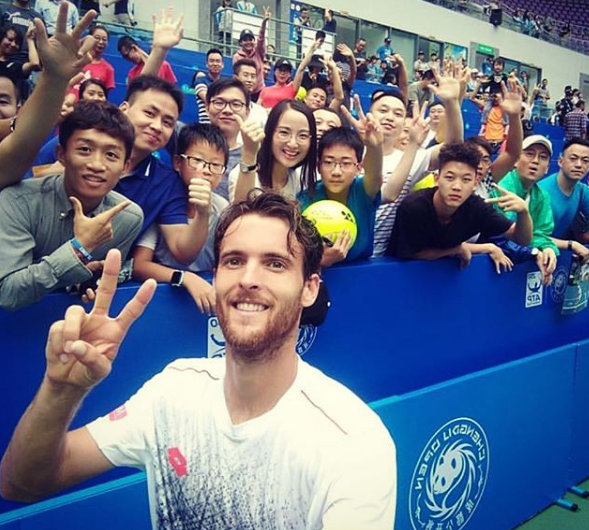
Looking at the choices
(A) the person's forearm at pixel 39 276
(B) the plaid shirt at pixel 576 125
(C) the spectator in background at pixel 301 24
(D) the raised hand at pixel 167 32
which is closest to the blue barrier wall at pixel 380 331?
(A) the person's forearm at pixel 39 276

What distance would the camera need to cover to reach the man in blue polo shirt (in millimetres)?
3455

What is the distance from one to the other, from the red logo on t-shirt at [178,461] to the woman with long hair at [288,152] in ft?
4.42

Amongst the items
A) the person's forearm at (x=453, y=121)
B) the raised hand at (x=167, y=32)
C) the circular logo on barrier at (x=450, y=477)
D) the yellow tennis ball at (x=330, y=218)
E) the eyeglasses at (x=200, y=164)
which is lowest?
the circular logo on barrier at (x=450, y=477)

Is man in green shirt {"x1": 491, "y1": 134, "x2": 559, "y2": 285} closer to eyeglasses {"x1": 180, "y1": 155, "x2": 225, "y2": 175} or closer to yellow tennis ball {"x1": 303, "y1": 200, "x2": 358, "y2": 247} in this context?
yellow tennis ball {"x1": 303, "y1": 200, "x2": 358, "y2": 247}

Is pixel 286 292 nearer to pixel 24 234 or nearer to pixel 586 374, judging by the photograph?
pixel 24 234

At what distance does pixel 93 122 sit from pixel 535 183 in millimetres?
2500

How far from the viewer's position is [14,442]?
1.26m

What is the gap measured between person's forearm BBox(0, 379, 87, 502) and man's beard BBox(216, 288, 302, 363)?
324 millimetres

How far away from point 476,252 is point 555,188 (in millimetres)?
1056

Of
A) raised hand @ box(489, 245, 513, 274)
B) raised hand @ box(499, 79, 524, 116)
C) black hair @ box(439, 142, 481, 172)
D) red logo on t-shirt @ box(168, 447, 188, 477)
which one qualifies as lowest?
red logo on t-shirt @ box(168, 447, 188, 477)

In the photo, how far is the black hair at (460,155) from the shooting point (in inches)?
101

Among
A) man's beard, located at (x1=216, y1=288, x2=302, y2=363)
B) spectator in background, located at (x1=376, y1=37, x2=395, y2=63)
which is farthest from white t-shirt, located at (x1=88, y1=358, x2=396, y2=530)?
spectator in background, located at (x1=376, y1=37, x2=395, y2=63)

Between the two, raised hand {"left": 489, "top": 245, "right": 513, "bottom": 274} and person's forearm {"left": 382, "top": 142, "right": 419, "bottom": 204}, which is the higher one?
person's forearm {"left": 382, "top": 142, "right": 419, "bottom": 204}

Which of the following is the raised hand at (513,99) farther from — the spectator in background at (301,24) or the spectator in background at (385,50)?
the spectator in background at (385,50)
